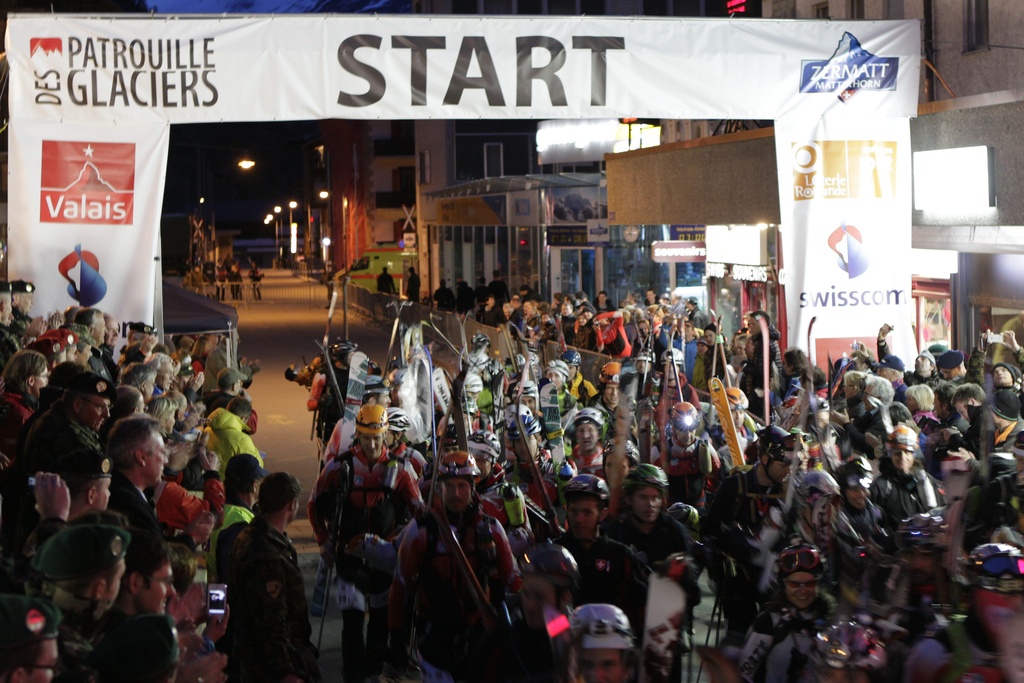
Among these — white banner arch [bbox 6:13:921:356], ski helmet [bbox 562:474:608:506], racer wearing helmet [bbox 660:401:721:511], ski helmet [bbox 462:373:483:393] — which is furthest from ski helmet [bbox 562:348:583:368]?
ski helmet [bbox 562:474:608:506]

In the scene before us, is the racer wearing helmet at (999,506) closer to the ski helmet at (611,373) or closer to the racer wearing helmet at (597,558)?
the racer wearing helmet at (597,558)

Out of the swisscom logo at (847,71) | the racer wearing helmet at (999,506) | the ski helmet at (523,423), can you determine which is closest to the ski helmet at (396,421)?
the ski helmet at (523,423)

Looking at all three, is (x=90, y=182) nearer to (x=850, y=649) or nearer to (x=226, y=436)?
(x=226, y=436)

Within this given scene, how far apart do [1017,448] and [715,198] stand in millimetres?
10304

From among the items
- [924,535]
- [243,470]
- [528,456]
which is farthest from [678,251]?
[924,535]

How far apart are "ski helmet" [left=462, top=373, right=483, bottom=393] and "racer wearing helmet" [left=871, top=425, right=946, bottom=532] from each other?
4156mm

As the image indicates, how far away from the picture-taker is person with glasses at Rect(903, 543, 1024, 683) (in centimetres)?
450

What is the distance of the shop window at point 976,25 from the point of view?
14.5 m

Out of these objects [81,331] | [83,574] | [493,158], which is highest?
[493,158]

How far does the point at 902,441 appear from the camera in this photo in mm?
7801

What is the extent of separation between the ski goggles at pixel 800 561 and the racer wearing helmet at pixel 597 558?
2.30 feet

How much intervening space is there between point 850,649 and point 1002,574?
0.62 metres

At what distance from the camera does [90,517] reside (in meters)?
4.50

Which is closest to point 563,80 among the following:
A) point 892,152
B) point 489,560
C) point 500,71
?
point 500,71
